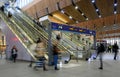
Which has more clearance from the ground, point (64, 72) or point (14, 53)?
point (14, 53)

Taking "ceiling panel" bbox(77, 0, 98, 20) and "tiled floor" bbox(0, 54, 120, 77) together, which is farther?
"ceiling panel" bbox(77, 0, 98, 20)

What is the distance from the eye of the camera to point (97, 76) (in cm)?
728

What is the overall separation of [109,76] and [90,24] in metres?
24.5

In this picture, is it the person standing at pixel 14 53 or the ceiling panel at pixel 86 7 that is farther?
the ceiling panel at pixel 86 7

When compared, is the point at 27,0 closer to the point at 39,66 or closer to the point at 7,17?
the point at 7,17

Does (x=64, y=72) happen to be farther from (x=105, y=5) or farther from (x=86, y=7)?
(x=86, y=7)

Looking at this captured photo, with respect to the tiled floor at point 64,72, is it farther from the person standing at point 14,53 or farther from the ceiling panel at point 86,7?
the ceiling panel at point 86,7

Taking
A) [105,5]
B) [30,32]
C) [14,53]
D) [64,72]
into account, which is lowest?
[64,72]

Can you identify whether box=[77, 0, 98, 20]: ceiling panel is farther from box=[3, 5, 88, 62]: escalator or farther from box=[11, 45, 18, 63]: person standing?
box=[11, 45, 18, 63]: person standing

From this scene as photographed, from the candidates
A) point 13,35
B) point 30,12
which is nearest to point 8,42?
point 13,35

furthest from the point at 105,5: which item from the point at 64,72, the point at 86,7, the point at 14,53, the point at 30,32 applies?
the point at 64,72

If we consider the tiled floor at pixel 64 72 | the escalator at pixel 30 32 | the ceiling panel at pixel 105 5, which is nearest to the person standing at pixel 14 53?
the escalator at pixel 30 32

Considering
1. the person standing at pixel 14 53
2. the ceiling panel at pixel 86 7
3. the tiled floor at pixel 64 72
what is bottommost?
the tiled floor at pixel 64 72

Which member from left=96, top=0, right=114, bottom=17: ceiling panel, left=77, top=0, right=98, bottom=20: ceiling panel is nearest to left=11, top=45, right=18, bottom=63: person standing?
left=77, top=0, right=98, bottom=20: ceiling panel
